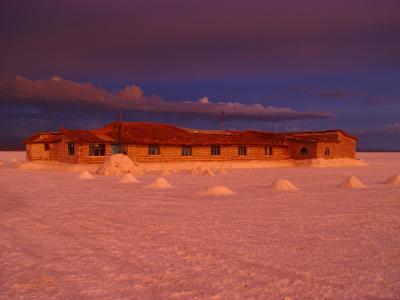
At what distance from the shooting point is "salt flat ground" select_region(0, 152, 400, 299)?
6738mm

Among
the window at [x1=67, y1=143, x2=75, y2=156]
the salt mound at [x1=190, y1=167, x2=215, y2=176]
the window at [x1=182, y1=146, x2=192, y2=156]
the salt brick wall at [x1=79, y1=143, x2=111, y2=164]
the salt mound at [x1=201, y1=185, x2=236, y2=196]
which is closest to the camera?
the salt mound at [x1=201, y1=185, x2=236, y2=196]

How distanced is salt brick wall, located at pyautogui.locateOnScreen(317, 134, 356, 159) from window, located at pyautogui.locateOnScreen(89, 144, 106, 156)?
25.3 meters

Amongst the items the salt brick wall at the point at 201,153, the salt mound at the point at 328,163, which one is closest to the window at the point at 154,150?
the salt brick wall at the point at 201,153

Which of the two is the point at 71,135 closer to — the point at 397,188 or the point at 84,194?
the point at 84,194

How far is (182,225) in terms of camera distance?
12148mm

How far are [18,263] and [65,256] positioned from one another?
0.92 meters

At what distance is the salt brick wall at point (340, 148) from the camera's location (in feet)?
164

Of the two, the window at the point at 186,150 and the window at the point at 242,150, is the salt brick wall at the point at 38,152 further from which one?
the window at the point at 242,150

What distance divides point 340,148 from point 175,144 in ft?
74.0

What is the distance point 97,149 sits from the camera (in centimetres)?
3891

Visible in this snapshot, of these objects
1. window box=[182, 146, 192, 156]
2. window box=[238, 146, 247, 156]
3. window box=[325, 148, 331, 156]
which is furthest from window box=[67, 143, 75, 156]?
window box=[325, 148, 331, 156]

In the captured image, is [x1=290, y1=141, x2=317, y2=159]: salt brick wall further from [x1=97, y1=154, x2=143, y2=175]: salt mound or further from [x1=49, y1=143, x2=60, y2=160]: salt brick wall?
[x1=49, y1=143, x2=60, y2=160]: salt brick wall

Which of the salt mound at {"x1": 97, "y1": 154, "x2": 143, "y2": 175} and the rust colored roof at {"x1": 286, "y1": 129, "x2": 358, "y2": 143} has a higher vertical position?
the rust colored roof at {"x1": 286, "y1": 129, "x2": 358, "y2": 143}

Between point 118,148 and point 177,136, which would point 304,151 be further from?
point 118,148
